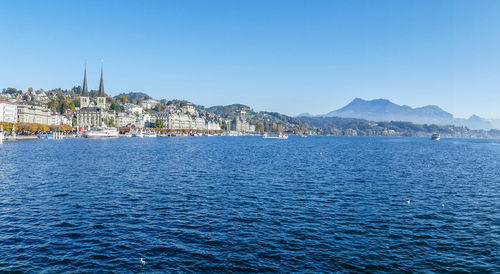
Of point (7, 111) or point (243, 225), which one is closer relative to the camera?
point (243, 225)

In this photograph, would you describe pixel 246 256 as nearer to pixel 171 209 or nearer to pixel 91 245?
pixel 91 245

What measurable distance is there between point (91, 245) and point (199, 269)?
656 centimetres

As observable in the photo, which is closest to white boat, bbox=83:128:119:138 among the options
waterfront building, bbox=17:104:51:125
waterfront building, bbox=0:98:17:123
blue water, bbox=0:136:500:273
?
waterfront building, bbox=17:104:51:125

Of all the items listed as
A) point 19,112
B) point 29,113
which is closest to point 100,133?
point 29,113

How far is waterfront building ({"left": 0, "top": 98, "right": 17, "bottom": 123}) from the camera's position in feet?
542

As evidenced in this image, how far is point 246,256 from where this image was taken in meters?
17.0

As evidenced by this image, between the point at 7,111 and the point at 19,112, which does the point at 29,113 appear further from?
the point at 7,111

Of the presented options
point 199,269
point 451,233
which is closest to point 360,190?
point 451,233

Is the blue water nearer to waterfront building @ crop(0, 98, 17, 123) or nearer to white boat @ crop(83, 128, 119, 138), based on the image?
white boat @ crop(83, 128, 119, 138)

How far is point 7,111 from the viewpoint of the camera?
16950 cm

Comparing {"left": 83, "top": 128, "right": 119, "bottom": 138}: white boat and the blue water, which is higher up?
{"left": 83, "top": 128, "right": 119, "bottom": 138}: white boat

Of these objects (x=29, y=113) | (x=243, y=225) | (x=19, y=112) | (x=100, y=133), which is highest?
(x=19, y=112)

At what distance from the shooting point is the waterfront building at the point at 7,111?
165125mm

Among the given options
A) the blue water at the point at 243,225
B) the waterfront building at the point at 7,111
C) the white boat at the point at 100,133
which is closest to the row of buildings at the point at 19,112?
the waterfront building at the point at 7,111
